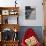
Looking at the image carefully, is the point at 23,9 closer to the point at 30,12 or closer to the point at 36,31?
the point at 30,12

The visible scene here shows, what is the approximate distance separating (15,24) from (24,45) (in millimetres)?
720

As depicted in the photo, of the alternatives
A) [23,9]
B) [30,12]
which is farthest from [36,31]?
[23,9]

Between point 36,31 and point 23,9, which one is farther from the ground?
point 23,9

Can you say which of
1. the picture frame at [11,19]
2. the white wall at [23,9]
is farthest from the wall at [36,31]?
the picture frame at [11,19]

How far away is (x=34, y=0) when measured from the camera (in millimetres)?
4949

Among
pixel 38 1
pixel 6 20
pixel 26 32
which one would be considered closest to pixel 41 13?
pixel 38 1

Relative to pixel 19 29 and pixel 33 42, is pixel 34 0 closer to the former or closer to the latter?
pixel 19 29

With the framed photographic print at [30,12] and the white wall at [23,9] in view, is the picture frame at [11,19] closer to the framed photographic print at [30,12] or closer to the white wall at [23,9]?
the white wall at [23,9]

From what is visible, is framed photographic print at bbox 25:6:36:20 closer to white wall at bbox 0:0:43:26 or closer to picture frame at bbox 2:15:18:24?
white wall at bbox 0:0:43:26

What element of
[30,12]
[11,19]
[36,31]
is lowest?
[36,31]

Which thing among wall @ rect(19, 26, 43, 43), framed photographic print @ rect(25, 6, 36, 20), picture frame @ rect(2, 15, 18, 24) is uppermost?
framed photographic print @ rect(25, 6, 36, 20)

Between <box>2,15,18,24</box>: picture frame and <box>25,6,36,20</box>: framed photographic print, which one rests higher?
<box>25,6,36,20</box>: framed photographic print

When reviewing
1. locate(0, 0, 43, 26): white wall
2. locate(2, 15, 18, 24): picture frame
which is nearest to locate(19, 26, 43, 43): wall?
locate(0, 0, 43, 26): white wall

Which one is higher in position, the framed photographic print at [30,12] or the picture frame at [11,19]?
the framed photographic print at [30,12]
